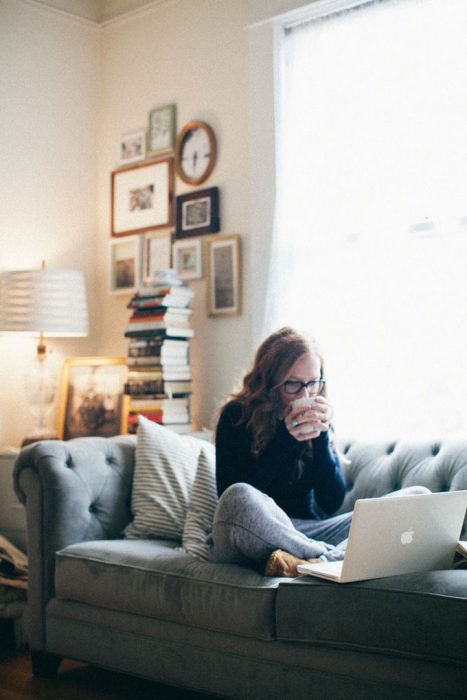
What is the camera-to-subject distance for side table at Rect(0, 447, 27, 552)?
350 cm

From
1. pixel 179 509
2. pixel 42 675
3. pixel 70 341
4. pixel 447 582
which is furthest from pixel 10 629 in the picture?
pixel 447 582

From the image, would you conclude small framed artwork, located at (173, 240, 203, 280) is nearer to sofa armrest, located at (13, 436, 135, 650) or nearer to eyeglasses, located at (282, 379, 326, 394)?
sofa armrest, located at (13, 436, 135, 650)

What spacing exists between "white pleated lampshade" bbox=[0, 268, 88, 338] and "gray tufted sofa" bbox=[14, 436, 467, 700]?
87cm

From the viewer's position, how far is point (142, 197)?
14.0 feet

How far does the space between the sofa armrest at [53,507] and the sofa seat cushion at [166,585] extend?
0.07 m

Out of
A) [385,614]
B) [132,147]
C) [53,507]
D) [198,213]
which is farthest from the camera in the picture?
[132,147]

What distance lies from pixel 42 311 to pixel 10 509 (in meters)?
0.83

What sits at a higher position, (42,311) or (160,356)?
(42,311)

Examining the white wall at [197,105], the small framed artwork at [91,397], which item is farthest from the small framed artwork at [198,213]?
the small framed artwork at [91,397]

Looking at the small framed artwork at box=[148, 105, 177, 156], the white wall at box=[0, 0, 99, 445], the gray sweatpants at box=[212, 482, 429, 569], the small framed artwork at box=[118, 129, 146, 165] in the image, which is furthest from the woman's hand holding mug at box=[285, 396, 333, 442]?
the small framed artwork at box=[118, 129, 146, 165]

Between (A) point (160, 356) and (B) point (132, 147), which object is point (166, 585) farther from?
(B) point (132, 147)

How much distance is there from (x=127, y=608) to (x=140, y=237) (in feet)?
7.11

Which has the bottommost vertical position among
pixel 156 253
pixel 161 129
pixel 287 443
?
pixel 287 443

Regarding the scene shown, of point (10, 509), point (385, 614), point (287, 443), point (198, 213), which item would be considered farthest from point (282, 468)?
point (198, 213)
